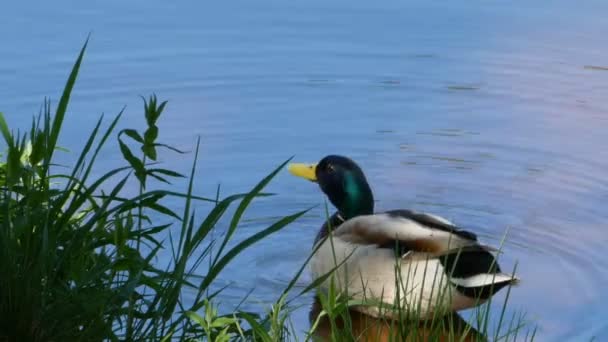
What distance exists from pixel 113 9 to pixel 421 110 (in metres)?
2.58

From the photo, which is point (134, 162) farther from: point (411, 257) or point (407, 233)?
point (407, 233)

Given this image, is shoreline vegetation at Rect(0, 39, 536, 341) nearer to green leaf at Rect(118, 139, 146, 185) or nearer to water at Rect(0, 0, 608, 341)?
green leaf at Rect(118, 139, 146, 185)

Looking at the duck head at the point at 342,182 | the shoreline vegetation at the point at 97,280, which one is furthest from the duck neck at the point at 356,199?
the shoreline vegetation at the point at 97,280

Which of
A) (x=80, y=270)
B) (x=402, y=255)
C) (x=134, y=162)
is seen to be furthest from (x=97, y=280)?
(x=402, y=255)

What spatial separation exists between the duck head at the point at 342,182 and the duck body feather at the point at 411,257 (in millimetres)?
503

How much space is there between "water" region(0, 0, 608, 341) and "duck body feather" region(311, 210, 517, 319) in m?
0.27

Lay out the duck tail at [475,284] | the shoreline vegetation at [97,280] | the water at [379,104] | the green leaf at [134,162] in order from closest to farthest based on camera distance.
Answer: the shoreline vegetation at [97,280] < the green leaf at [134,162] < the duck tail at [475,284] < the water at [379,104]

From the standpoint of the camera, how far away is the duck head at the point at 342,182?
282 inches

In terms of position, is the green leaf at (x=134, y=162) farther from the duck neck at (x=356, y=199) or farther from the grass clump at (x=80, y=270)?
the duck neck at (x=356, y=199)

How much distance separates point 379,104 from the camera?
29.1 feet

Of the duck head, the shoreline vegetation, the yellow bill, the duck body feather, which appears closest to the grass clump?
the shoreline vegetation

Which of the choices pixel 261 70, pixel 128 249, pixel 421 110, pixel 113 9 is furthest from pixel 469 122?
pixel 128 249

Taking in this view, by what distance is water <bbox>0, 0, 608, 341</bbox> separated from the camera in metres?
7.00

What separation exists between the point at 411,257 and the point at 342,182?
1.16 metres
